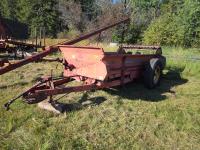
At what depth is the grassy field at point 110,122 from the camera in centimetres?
399

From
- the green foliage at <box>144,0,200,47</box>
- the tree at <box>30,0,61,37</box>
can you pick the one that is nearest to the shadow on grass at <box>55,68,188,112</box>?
the green foliage at <box>144,0,200,47</box>

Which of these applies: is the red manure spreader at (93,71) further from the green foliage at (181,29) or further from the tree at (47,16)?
the tree at (47,16)

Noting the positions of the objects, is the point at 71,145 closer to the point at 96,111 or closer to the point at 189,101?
the point at 96,111

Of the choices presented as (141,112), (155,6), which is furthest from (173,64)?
(155,6)

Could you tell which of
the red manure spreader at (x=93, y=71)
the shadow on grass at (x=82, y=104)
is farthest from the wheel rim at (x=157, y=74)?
the shadow on grass at (x=82, y=104)

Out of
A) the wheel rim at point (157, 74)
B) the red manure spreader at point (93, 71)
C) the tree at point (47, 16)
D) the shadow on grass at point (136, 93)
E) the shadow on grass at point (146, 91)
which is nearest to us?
the red manure spreader at point (93, 71)

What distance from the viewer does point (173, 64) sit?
9.98 m

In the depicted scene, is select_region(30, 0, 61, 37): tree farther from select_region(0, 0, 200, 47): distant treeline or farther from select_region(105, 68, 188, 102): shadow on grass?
select_region(105, 68, 188, 102): shadow on grass

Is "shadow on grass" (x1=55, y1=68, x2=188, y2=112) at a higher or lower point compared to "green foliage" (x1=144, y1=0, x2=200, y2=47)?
lower

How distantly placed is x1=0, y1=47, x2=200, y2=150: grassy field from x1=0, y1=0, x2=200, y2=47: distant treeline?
1191cm

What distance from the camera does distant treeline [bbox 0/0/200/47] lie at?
58.9 feet

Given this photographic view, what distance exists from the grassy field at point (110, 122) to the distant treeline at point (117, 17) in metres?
11.9

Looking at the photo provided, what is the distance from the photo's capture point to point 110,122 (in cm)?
472

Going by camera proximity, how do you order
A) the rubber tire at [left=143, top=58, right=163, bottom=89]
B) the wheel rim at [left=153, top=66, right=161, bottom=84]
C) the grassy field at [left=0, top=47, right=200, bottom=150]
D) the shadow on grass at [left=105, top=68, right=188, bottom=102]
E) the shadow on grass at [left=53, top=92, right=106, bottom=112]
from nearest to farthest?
the grassy field at [left=0, top=47, right=200, bottom=150], the shadow on grass at [left=53, top=92, right=106, bottom=112], the shadow on grass at [left=105, top=68, right=188, bottom=102], the rubber tire at [left=143, top=58, right=163, bottom=89], the wheel rim at [left=153, top=66, right=161, bottom=84]
